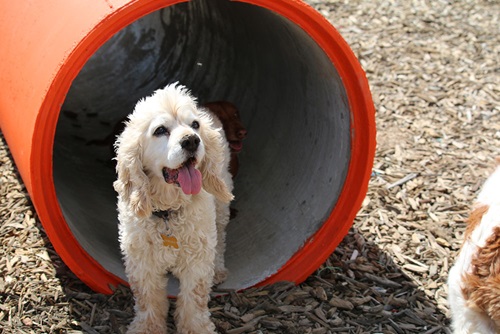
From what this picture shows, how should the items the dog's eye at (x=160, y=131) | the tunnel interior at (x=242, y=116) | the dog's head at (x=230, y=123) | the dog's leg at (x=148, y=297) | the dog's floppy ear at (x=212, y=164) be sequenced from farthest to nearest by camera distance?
1. the dog's head at (x=230, y=123)
2. the tunnel interior at (x=242, y=116)
3. the dog's leg at (x=148, y=297)
4. the dog's floppy ear at (x=212, y=164)
5. the dog's eye at (x=160, y=131)

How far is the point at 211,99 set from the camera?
22.2ft

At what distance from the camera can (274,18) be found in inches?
220

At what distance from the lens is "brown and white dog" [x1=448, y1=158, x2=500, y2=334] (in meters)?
3.62

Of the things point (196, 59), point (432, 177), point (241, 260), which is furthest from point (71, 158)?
point (432, 177)

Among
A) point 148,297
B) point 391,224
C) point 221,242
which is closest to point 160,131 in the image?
point 148,297

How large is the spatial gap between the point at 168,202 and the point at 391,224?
7.64ft

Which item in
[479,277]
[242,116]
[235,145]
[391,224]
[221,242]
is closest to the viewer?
[479,277]

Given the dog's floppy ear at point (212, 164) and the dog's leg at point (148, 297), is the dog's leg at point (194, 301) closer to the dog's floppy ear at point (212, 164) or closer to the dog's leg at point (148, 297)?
the dog's leg at point (148, 297)

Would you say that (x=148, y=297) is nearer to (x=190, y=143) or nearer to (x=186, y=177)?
(x=186, y=177)

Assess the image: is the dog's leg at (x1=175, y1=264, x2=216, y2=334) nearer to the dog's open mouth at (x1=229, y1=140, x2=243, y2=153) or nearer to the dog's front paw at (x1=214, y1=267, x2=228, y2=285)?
the dog's front paw at (x1=214, y1=267, x2=228, y2=285)

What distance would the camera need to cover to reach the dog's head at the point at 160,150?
153 inches

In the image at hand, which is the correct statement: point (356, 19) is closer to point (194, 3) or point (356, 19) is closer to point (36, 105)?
point (194, 3)

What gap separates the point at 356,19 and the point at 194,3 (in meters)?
2.58

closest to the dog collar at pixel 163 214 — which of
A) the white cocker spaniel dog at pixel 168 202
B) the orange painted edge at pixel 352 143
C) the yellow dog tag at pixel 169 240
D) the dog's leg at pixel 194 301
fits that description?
the white cocker spaniel dog at pixel 168 202
